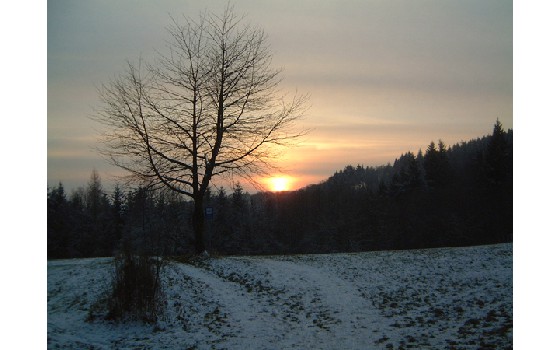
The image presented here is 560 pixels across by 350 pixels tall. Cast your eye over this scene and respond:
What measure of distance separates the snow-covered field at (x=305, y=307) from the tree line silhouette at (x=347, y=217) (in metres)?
12.7

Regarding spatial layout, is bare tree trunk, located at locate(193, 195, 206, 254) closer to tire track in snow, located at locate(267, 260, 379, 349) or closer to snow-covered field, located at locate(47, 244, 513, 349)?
→ snow-covered field, located at locate(47, 244, 513, 349)

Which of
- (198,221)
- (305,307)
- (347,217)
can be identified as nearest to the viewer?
(305,307)

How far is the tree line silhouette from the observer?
37219 mm

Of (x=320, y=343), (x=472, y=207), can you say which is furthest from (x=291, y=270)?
(x=472, y=207)

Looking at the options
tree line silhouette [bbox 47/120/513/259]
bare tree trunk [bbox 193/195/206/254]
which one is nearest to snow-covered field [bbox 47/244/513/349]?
bare tree trunk [bbox 193/195/206/254]

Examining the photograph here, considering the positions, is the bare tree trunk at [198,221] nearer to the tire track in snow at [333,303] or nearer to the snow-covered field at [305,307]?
the snow-covered field at [305,307]

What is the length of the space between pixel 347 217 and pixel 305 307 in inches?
2345

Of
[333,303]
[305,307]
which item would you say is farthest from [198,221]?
[333,303]

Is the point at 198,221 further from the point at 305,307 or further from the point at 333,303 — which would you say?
the point at 333,303

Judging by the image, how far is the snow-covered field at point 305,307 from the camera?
691 cm

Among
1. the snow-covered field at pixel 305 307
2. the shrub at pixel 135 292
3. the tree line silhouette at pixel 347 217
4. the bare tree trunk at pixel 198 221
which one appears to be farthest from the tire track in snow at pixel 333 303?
the tree line silhouette at pixel 347 217

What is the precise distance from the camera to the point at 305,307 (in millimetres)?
9570

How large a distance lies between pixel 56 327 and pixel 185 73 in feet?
41.2

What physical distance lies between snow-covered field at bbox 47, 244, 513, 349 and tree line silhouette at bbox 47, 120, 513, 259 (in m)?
12.7
